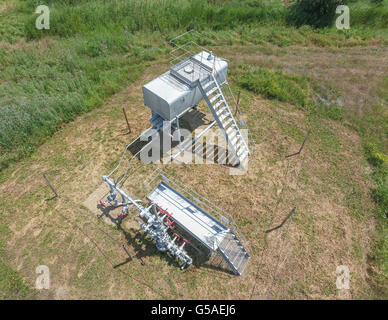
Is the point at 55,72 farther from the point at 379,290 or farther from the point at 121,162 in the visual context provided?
the point at 379,290

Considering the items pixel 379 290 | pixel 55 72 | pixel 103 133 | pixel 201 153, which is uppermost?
pixel 55 72

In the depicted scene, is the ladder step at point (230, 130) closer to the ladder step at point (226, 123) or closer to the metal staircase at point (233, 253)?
the ladder step at point (226, 123)

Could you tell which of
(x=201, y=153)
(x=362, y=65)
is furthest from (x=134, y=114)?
(x=362, y=65)

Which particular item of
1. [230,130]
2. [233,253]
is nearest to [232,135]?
[230,130]

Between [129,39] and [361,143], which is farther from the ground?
[129,39]

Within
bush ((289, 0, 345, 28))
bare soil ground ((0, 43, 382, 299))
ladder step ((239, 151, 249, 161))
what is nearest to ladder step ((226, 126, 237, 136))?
ladder step ((239, 151, 249, 161))

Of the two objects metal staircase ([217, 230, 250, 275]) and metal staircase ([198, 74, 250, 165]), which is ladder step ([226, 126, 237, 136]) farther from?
metal staircase ([217, 230, 250, 275])
